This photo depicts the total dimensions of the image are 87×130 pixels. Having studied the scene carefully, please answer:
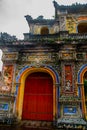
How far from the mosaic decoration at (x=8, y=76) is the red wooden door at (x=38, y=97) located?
1.14m

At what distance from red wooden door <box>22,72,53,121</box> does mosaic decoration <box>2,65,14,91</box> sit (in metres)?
1.14

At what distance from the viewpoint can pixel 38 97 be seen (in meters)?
9.11

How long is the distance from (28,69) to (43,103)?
2390 millimetres

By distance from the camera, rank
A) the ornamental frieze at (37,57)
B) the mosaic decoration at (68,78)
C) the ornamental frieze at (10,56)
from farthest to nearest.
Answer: the ornamental frieze at (10,56) < the ornamental frieze at (37,57) < the mosaic decoration at (68,78)

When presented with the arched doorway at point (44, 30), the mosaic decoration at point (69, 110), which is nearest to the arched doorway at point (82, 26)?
the arched doorway at point (44, 30)

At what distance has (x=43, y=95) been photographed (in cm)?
912

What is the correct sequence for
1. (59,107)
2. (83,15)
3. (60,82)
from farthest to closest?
1. (83,15)
2. (60,82)
3. (59,107)

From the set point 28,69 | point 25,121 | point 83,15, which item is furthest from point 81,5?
point 25,121

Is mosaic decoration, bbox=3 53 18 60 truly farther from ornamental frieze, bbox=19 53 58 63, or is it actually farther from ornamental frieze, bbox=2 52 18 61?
ornamental frieze, bbox=19 53 58 63

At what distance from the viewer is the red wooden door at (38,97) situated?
873 cm

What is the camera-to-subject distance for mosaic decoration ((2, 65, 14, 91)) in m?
8.87

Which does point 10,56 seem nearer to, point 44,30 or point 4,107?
point 4,107

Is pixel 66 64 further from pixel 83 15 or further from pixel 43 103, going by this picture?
pixel 83 15

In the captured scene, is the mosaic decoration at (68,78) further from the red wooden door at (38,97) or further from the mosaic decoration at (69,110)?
the red wooden door at (38,97)
